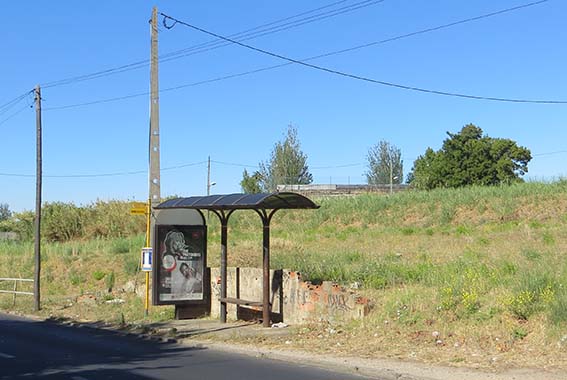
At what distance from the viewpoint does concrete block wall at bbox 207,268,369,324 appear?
15.8 m

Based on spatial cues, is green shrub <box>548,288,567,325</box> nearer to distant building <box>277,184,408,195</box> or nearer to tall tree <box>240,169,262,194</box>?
distant building <box>277,184,408,195</box>

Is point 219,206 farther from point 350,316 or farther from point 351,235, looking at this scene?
point 351,235

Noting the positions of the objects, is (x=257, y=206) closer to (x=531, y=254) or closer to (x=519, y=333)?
(x=519, y=333)

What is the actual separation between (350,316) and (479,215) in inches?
737

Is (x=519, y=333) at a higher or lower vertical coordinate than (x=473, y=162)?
lower

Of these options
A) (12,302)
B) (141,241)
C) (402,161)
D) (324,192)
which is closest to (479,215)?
(141,241)

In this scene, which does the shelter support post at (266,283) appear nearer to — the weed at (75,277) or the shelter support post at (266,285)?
the shelter support post at (266,285)

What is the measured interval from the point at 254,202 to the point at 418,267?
16.3 feet

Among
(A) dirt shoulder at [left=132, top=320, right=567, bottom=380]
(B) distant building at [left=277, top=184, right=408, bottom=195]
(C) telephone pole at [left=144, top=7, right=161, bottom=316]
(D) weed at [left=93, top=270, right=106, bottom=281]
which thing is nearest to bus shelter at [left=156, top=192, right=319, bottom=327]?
(A) dirt shoulder at [left=132, top=320, right=567, bottom=380]

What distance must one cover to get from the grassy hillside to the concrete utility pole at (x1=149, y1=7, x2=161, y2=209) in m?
3.54

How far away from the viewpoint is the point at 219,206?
17203 mm

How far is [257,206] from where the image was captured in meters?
16.2

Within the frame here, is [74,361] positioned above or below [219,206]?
below

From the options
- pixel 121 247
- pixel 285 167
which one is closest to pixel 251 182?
pixel 285 167
